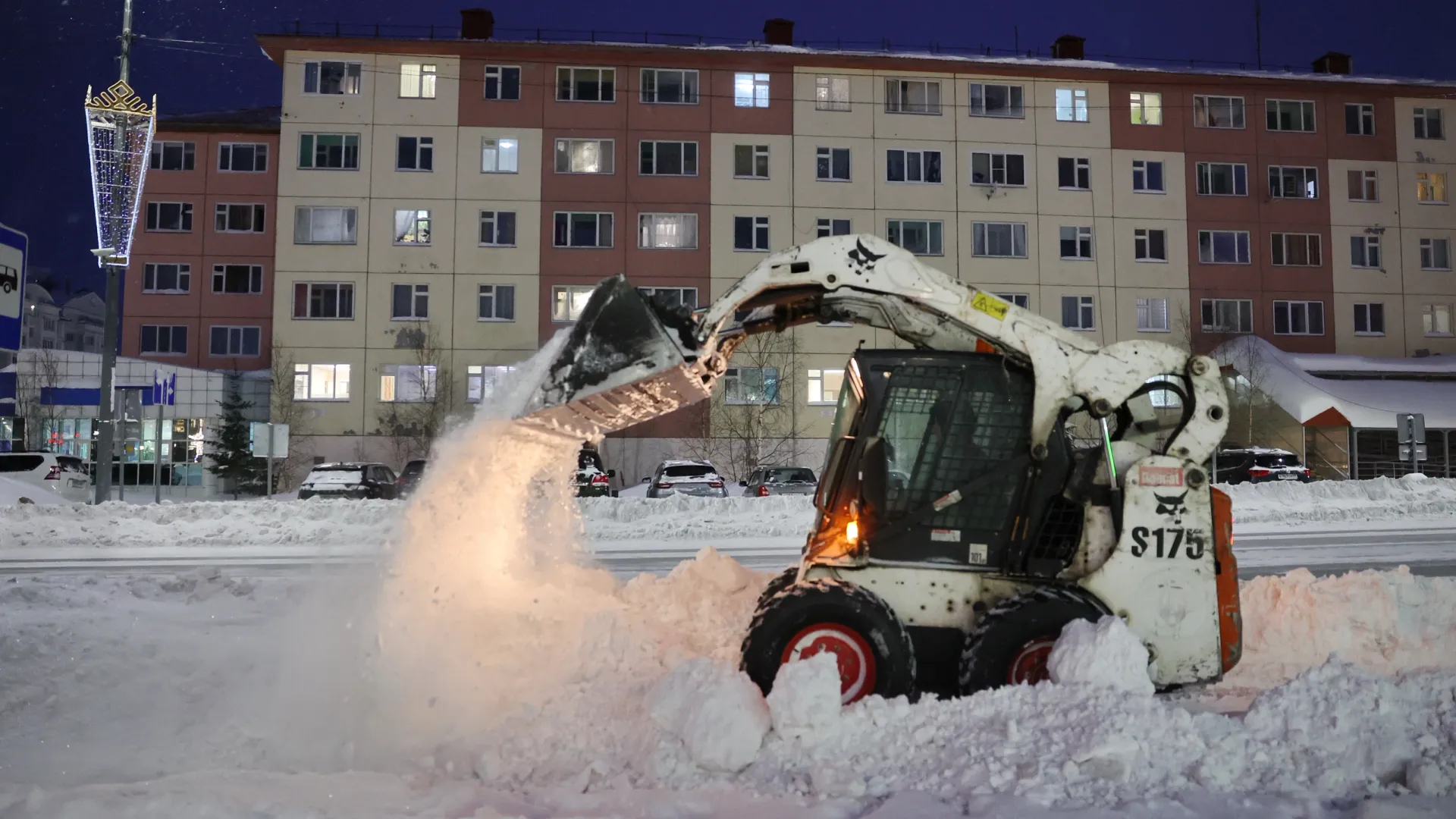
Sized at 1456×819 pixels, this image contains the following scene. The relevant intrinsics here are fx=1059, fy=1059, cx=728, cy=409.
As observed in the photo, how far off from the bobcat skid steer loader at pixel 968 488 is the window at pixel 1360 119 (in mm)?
46362

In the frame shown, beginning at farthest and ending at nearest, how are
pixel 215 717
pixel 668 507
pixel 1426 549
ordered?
pixel 668 507 → pixel 1426 549 → pixel 215 717

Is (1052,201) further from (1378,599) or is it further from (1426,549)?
(1378,599)

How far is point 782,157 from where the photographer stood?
4084cm

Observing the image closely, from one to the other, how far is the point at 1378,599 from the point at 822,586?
463cm

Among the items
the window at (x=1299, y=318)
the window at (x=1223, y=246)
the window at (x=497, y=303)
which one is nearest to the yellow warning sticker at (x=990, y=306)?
the window at (x=497, y=303)

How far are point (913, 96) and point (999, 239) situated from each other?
6570 mm

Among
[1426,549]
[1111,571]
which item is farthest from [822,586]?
[1426,549]

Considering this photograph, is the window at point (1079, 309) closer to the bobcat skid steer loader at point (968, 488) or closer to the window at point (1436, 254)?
the window at point (1436, 254)

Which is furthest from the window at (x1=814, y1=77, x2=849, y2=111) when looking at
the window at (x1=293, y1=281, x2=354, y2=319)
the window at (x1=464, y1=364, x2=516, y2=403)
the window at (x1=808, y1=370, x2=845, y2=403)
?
the window at (x1=293, y1=281, x2=354, y2=319)

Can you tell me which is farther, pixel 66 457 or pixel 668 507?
pixel 66 457

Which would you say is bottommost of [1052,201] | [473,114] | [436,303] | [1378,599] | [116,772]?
[116,772]

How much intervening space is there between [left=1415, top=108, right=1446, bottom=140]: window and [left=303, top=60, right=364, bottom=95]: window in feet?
142

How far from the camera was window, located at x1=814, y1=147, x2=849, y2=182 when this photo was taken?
134 feet

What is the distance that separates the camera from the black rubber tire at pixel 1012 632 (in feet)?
18.4
